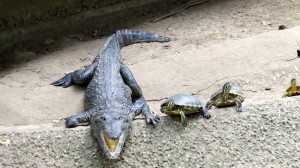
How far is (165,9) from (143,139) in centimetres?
353

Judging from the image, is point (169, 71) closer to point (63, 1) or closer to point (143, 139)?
point (143, 139)

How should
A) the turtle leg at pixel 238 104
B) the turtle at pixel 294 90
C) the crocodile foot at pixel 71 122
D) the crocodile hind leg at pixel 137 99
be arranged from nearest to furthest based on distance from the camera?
the turtle leg at pixel 238 104
the crocodile hind leg at pixel 137 99
the turtle at pixel 294 90
the crocodile foot at pixel 71 122

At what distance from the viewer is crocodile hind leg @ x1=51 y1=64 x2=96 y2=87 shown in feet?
16.8

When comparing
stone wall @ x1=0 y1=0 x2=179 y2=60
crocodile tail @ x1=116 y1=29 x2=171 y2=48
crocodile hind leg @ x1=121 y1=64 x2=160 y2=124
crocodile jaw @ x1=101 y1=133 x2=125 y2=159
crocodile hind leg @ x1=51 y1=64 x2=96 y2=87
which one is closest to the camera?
crocodile jaw @ x1=101 y1=133 x2=125 y2=159

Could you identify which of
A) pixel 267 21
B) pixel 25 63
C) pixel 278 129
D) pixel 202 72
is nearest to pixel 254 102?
pixel 278 129

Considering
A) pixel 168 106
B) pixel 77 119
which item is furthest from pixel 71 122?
pixel 168 106

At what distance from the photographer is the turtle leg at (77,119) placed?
4086 mm

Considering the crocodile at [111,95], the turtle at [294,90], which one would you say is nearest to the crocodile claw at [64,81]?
the crocodile at [111,95]

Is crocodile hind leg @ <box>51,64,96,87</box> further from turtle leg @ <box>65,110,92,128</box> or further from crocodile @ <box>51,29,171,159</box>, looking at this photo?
turtle leg @ <box>65,110,92,128</box>

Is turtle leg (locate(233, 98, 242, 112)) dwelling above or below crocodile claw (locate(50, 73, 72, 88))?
above

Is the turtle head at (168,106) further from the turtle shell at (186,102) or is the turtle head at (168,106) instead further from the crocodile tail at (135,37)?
the crocodile tail at (135,37)

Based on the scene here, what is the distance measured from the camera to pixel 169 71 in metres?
5.11

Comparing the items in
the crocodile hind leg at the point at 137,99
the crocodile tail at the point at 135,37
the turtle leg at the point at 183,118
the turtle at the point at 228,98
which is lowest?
the crocodile tail at the point at 135,37

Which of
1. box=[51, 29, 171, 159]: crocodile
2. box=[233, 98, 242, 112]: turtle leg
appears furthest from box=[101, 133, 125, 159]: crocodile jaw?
box=[233, 98, 242, 112]: turtle leg
